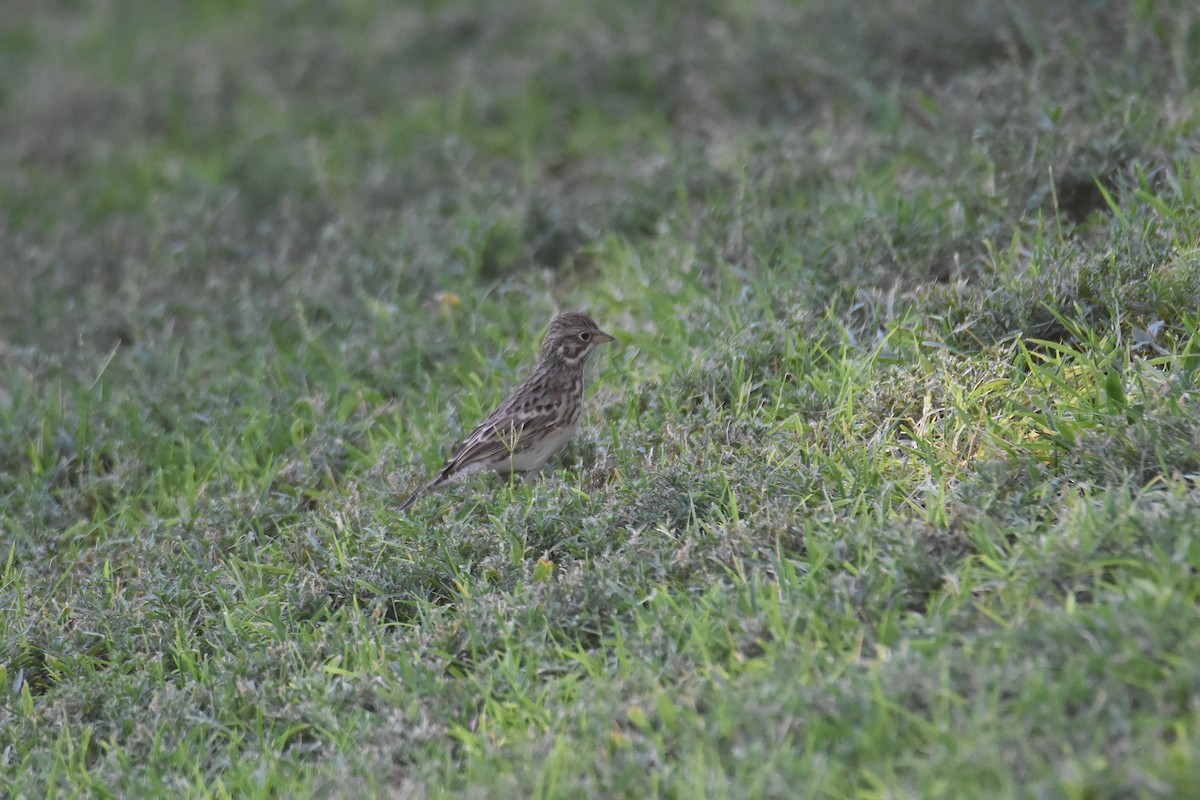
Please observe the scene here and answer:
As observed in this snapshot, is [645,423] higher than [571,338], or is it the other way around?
[571,338]

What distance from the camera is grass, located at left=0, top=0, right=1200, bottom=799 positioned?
12.9 feet

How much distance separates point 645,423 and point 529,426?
532 millimetres

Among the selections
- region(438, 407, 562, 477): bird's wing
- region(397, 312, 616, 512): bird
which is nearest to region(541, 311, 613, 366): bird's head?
region(397, 312, 616, 512): bird

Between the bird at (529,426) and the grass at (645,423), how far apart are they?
183mm

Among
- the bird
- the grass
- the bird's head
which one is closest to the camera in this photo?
the grass

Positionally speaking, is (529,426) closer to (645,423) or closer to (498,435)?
(498,435)

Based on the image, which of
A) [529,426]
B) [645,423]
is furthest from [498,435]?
[645,423]

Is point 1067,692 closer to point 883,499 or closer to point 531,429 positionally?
point 883,499

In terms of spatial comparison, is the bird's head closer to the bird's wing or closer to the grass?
the grass

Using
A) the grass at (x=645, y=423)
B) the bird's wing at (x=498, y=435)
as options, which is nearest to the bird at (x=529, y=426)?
the bird's wing at (x=498, y=435)

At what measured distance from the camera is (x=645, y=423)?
591 centimetres

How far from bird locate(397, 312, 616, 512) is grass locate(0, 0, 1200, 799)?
0.18 meters

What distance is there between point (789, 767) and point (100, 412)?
491 centimetres

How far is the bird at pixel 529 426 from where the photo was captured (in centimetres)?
594
